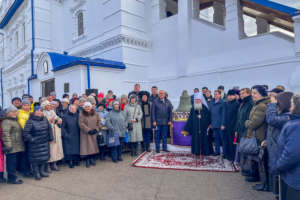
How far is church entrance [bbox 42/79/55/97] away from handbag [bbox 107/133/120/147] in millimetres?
7691

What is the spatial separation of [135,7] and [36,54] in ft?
32.3

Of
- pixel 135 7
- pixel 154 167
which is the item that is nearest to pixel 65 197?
pixel 154 167

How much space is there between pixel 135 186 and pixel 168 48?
364 inches

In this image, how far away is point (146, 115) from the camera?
7078 mm

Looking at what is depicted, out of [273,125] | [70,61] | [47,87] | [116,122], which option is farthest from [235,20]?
[47,87]

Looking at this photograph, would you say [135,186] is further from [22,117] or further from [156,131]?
[22,117]

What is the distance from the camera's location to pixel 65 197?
12.4 ft

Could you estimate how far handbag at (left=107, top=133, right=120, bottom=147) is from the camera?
5996mm

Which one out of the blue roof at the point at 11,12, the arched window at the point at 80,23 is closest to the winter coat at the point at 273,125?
the arched window at the point at 80,23

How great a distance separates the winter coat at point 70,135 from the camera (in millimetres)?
5555

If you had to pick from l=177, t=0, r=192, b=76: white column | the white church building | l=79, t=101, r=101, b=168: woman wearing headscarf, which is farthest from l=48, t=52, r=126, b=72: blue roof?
l=79, t=101, r=101, b=168: woman wearing headscarf

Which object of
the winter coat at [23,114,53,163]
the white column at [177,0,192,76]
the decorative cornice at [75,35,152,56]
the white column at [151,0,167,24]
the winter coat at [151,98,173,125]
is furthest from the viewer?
the white column at [151,0,167,24]

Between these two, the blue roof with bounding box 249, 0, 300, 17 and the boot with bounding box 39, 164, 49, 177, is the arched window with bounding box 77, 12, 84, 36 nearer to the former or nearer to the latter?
the blue roof with bounding box 249, 0, 300, 17

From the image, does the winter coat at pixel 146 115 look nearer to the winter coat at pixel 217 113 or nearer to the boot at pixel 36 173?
the winter coat at pixel 217 113
